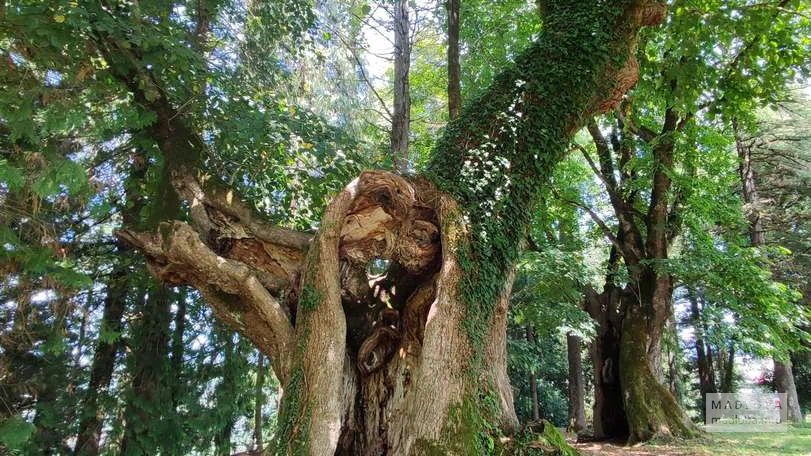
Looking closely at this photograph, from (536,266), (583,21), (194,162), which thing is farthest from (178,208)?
(536,266)

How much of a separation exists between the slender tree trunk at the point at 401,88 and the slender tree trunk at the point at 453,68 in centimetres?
72

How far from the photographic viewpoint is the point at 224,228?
5922 mm

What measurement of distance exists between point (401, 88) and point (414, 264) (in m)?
3.29

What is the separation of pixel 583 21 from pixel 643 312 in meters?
6.48

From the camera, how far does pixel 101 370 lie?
25.6 ft

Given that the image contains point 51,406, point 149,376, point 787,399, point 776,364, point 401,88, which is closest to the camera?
point 51,406

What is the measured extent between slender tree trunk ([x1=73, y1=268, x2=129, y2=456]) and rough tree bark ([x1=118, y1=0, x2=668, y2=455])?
2.93 m

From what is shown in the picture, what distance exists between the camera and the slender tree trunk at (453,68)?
7102 mm

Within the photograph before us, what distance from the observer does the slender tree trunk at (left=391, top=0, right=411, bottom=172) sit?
7449mm

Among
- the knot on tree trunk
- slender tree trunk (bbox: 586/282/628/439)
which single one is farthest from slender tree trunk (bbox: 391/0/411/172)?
slender tree trunk (bbox: 586/282/628/439)

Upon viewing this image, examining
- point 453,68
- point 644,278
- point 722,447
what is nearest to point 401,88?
point 453,68

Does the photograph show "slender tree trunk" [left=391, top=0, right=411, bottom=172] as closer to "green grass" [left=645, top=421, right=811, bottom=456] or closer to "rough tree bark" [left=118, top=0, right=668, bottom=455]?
"rough tree bark" [left=118, top=0, right=668, bottom=455]

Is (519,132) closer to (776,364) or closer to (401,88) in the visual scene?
(401,88)

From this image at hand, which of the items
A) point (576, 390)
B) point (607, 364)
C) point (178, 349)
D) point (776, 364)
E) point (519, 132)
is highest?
point (519, 132)
